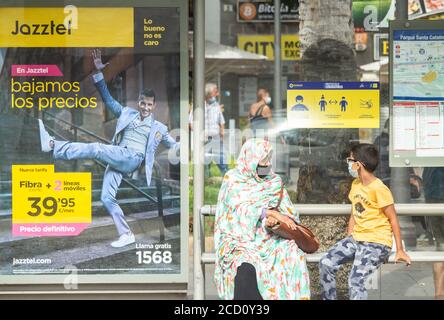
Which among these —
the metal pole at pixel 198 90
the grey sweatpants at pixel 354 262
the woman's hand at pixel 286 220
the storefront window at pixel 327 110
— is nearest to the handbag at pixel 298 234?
the woman's hand at pixel 286 220

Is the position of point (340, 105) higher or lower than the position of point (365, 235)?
higher

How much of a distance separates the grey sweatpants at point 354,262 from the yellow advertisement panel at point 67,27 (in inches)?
90.1

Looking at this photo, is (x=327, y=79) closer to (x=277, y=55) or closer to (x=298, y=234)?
(x=277, y=55)

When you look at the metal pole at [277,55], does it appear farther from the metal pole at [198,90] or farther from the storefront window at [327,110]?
the metal pole at [198,90]

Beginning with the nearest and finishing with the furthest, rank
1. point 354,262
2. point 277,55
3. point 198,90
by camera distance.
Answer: point 354,262 → point 198,90 → point 277,55

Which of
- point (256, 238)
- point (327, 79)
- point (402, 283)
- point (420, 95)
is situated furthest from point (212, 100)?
point (402, 283)

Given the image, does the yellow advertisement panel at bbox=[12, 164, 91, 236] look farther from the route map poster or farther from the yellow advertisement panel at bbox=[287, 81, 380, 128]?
the route map poster

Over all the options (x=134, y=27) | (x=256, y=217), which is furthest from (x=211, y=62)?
(x=256, y=217)

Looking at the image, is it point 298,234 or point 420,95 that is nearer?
point 298,234

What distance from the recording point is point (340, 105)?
591 cm

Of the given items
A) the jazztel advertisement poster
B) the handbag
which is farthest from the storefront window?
the handbag

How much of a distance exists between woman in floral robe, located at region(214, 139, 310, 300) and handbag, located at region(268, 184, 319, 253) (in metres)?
0.04

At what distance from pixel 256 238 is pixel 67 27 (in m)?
2.34

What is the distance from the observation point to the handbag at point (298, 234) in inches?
180
